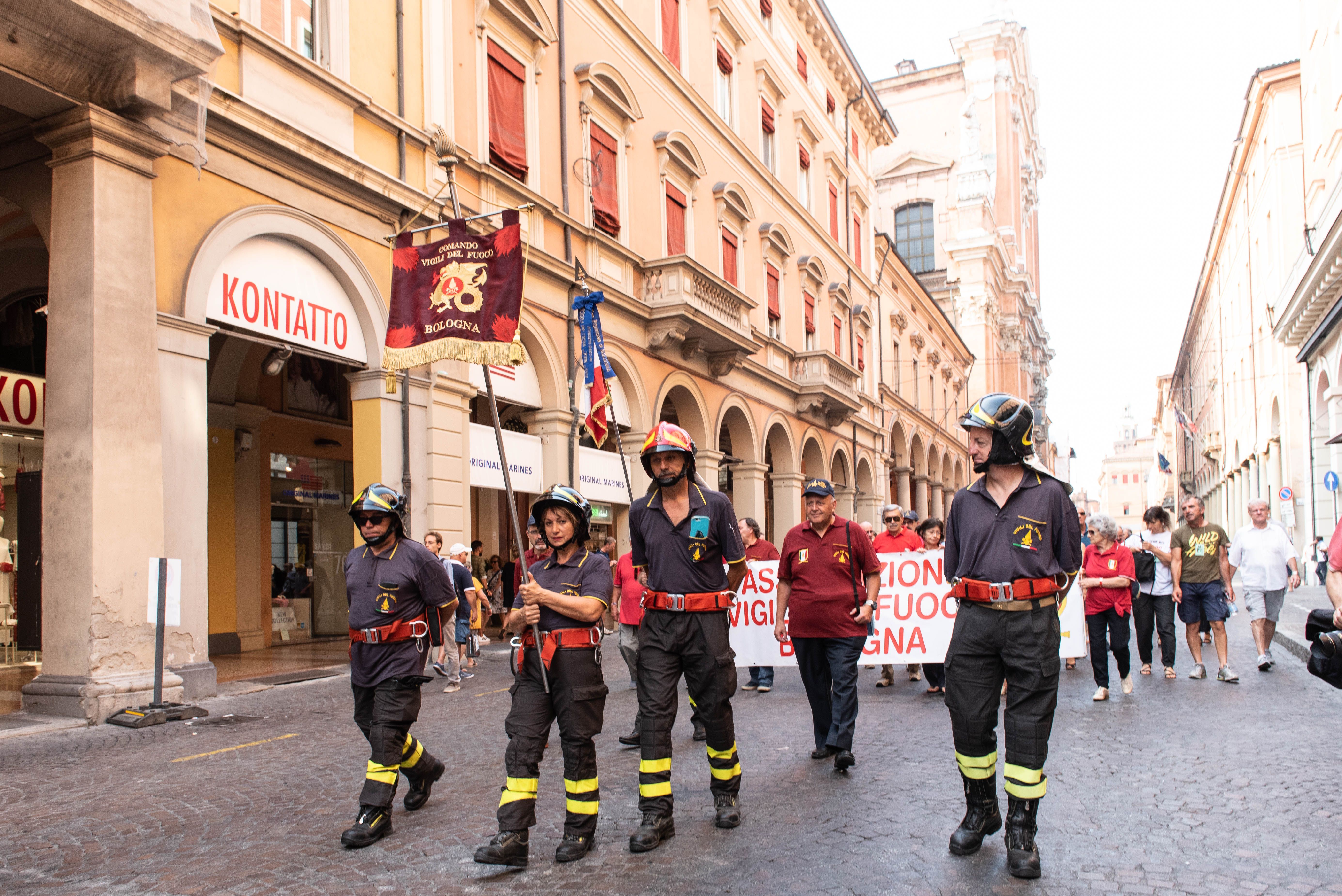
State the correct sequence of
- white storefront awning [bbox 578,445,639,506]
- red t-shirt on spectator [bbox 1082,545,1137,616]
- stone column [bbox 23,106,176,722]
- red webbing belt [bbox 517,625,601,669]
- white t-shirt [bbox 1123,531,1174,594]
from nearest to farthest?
red webbing belt [bbox 517,625,601,669], stone column [bbox 23,106,176,722], red t-shirt on spectator [bbox 1082,545,1137,616], white t-shirt [bbox 1123,531,1174,594], white storefront awning [bbox 578,445,639,506]

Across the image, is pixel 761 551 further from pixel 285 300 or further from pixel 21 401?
pixel 21 401

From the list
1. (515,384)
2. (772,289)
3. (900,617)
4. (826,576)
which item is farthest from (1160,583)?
(772,289)

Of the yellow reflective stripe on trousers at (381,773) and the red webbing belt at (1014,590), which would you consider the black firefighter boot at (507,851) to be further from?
the red webbing belt at (1014,590)

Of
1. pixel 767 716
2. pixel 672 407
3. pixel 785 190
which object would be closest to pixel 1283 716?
pixel 767 716

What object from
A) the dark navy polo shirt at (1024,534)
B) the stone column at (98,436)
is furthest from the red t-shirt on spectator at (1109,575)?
the stone column at (98,436)

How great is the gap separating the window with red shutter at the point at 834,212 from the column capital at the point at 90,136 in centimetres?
2572

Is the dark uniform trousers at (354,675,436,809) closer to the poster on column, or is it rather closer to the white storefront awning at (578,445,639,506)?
the poster on column

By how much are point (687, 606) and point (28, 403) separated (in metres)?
11.2

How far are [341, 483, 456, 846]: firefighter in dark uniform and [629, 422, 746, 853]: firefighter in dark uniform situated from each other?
1.12m

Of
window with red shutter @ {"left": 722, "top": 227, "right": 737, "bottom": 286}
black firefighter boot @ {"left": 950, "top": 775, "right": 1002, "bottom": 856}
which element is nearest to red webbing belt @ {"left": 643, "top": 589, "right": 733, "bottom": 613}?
black firefighter boot @ {"left": 950, "top": 775, "right": 1002, "bottom": 856}

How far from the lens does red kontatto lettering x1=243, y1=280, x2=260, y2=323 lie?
38.5 feet

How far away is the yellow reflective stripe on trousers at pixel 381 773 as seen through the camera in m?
5.22

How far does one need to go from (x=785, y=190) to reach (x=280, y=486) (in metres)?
16.8

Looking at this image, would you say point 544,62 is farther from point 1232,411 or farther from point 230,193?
point 1232,411
